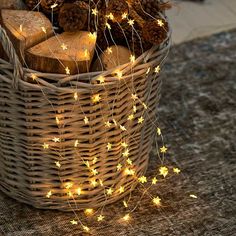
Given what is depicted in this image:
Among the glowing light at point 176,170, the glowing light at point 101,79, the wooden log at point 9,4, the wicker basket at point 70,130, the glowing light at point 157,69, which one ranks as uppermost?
the wooden log at point 9,4

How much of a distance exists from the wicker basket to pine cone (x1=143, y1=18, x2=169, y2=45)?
0.03m

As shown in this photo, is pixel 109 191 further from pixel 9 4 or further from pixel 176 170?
pixel 9 4

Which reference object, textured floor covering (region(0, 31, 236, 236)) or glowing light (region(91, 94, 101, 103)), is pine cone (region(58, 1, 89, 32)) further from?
textured floor covering (region(0, 31, 236, 236))

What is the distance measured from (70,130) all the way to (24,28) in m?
0.21

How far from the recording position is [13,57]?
1146 millimetres

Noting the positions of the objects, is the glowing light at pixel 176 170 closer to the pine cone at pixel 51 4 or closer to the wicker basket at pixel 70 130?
the wicker basket at pixel 70 130

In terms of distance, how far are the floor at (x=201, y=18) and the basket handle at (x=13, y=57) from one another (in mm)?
935

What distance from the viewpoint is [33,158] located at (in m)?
1.29

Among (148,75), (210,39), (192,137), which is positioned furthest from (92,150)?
(210,39)

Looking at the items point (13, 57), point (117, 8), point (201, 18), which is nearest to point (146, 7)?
point (117, 8)

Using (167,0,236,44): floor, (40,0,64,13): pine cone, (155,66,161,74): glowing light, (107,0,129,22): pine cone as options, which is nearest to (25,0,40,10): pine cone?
(40,0,64,13): pine cone

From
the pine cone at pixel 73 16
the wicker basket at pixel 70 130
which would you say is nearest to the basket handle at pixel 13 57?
the wicker basket at pixel 70 130

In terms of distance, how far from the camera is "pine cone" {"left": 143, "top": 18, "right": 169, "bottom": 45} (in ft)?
4.02

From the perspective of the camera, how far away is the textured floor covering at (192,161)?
4.49 feet
